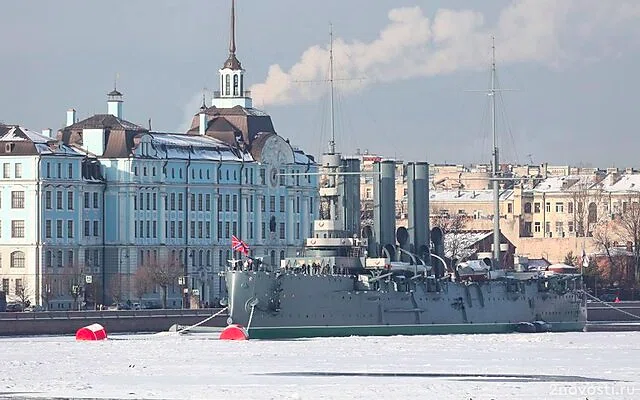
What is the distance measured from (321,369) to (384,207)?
129ft

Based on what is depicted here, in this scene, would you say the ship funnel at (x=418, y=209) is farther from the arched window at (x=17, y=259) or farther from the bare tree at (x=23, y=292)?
the arched window at (x=17, y=259)

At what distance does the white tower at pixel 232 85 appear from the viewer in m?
146

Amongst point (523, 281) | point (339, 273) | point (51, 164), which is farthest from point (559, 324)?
point (51, 164)

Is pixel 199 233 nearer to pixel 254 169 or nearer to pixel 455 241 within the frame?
pixel 254 169

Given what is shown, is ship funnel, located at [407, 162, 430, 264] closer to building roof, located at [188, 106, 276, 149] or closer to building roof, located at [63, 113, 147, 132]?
building roof, located at [63, 113, 147, 132]

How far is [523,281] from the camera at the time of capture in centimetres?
10962

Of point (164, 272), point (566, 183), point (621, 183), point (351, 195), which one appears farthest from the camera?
point (566, 183)

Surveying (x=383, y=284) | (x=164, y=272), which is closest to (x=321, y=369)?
(x=383, y=284)

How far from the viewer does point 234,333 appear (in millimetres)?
93438

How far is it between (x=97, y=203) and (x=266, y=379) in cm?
6611

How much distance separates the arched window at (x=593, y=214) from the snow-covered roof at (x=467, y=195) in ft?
26.2

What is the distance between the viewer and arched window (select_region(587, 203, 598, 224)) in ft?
577

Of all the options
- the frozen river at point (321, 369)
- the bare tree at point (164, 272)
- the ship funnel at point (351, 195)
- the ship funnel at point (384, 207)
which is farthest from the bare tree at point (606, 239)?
the frozen river at point (321, 369)

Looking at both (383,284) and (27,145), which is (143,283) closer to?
(27,145)
